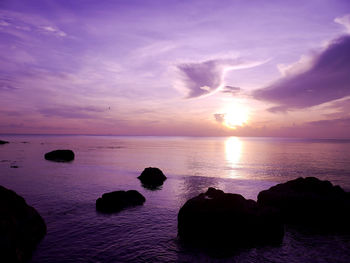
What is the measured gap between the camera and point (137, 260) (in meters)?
13.0

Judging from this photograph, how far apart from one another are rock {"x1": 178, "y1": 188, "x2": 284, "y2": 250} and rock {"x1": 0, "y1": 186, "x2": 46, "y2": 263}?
900cm

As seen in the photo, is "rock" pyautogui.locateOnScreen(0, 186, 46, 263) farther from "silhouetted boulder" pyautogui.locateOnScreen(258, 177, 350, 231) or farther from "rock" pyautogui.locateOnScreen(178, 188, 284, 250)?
"silhouetted boulder" pyautogui.locateOnScreen(258, 177, 350, 231)

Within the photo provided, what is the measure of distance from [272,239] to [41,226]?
15242 mm

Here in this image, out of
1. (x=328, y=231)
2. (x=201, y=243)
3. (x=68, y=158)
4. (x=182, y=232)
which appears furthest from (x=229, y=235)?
(x=68, y=158)

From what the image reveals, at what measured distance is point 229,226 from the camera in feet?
52.3

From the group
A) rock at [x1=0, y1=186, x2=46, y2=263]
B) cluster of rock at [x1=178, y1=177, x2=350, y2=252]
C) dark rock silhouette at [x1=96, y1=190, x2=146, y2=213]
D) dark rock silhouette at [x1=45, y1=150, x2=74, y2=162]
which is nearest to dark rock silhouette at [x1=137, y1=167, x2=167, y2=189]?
dark rock silhouette at [x1=96, y1=190, x2=146, y2=213]

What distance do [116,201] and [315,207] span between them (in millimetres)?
17559

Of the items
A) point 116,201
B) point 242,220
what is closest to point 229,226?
point 242,220

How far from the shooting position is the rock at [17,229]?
10.7 m

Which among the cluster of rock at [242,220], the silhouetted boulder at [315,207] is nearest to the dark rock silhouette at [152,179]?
the cluster of rock at [242,220]

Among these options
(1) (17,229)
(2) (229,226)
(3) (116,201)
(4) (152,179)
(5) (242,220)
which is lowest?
(4) (152,179)

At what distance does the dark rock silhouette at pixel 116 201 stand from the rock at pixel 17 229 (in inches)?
262

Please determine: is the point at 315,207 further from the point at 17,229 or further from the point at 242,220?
the point at 17,229

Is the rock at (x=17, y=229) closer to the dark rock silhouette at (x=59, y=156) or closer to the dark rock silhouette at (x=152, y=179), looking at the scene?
the dark rock silhouette at (x=152, y=179)
